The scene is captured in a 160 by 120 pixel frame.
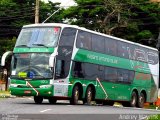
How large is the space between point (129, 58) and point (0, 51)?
29.1 meters

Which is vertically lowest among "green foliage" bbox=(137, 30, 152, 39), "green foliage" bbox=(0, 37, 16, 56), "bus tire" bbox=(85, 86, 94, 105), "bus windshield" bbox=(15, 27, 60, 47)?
"bus tire" bbox=(85, 86, 94, 105)

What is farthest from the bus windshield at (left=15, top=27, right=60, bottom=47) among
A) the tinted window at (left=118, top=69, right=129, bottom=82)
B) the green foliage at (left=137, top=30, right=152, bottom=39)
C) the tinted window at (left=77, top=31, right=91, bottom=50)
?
the green foliage at (left=137, top=30, right=152, bottom=39)

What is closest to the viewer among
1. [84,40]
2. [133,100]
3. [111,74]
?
[84,40]

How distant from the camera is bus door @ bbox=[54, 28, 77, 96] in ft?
79.6

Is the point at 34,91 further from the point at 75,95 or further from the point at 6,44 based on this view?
the point at 6,44

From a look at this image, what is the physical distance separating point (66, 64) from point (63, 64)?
0.15m

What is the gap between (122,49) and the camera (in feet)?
96.5

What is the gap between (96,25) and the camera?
180 ft

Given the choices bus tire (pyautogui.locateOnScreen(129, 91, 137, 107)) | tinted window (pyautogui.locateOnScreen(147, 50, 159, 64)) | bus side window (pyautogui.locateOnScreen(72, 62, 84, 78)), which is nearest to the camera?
bus side window (pyautogui.locateOnScreen(72, 62, 84, 78))

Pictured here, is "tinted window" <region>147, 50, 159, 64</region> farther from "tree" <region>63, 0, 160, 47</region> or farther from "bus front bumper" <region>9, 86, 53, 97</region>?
"tree" <region>63, 0, 160, 47</region>

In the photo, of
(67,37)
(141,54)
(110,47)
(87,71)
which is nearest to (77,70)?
(87,71)

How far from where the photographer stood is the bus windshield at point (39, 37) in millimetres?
24391

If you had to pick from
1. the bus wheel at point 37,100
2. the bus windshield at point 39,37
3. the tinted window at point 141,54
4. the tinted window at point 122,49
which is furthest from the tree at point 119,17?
the bus windshield at point 39,37

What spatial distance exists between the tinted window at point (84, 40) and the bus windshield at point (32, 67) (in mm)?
2036
